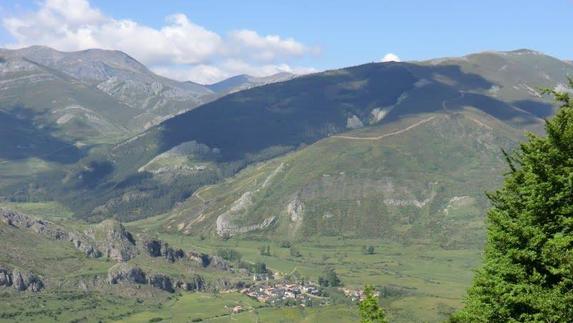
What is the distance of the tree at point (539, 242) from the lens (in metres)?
37.2

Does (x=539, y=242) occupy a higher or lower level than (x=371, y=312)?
higher

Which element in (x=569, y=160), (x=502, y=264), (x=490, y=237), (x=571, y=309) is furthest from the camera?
(x=490, y=237)

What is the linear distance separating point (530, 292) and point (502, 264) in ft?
8.79

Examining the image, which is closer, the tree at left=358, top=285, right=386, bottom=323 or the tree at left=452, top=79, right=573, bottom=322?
the tree at left=452, top=79, right=573, bottom=322

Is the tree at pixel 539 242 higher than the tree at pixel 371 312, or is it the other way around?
the tree at pixel 539 242

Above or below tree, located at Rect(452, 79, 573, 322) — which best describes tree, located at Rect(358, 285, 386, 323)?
below

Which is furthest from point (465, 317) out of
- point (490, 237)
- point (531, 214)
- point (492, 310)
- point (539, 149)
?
point (539, 149)

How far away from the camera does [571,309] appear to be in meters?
36.4

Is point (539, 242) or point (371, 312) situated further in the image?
point (371, 312)

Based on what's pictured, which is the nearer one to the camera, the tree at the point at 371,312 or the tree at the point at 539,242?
the tree at the point at 539,242

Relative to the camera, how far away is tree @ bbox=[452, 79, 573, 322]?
1464 inches

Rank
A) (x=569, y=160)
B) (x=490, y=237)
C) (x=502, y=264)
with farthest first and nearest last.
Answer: (x=490, y=237), (x=502, y=264), (x=569, y=160)

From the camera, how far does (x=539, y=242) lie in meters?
39.4

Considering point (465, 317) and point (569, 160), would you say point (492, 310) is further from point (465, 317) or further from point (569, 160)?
point (569, 160)
